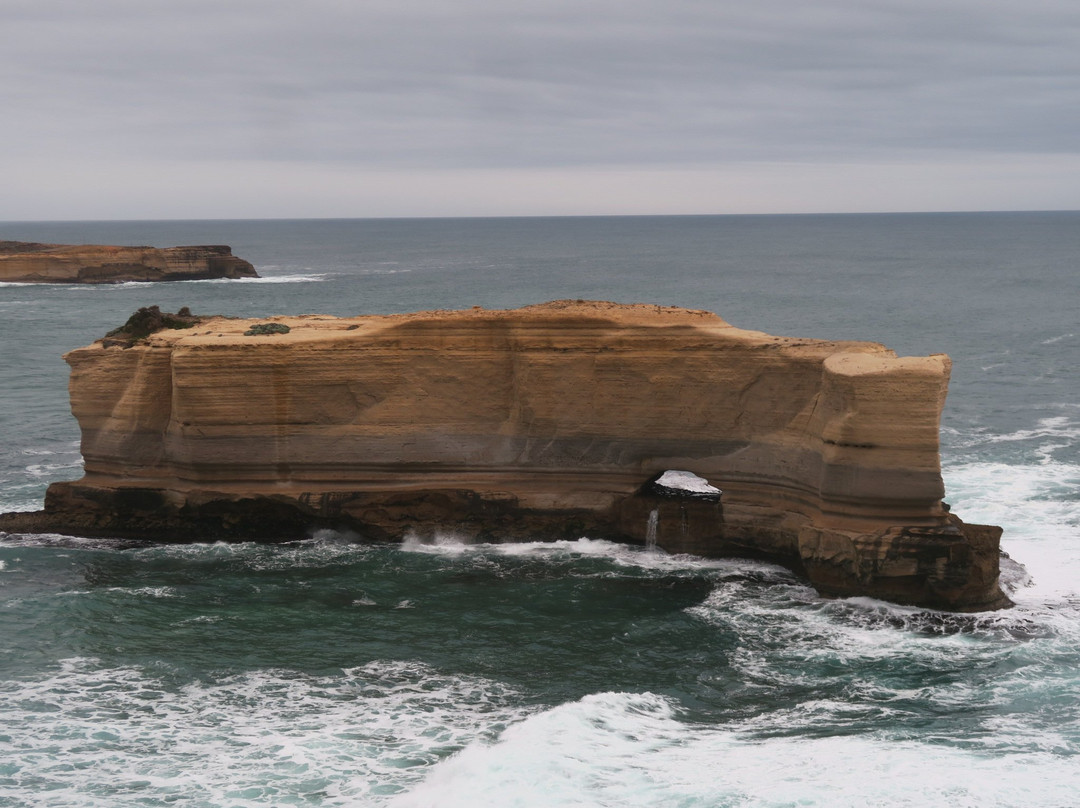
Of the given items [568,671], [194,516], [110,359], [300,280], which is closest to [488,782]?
[568,671]

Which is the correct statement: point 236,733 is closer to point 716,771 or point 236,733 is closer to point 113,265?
point 716,771

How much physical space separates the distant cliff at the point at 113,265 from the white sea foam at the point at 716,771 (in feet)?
320

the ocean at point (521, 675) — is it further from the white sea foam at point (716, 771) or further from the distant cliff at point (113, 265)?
the distant cliff at point (113, 265)

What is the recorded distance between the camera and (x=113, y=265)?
107938mm

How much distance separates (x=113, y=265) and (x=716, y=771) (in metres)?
102

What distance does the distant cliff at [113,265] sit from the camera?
10769 cm

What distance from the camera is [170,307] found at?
271 feet

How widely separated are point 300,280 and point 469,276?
671 inches

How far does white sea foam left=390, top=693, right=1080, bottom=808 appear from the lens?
17281 mm

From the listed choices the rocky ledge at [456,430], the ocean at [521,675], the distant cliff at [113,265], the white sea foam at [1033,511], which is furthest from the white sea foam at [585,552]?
the distant cliff at [113,265]

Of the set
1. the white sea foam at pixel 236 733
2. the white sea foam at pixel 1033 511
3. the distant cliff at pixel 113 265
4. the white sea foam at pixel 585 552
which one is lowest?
the white sea foam at pixel 236 733

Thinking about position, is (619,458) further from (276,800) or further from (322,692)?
(276,800)

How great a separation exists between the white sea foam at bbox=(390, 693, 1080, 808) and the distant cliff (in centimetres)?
9739

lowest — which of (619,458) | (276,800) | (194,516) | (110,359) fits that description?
(276,800)
